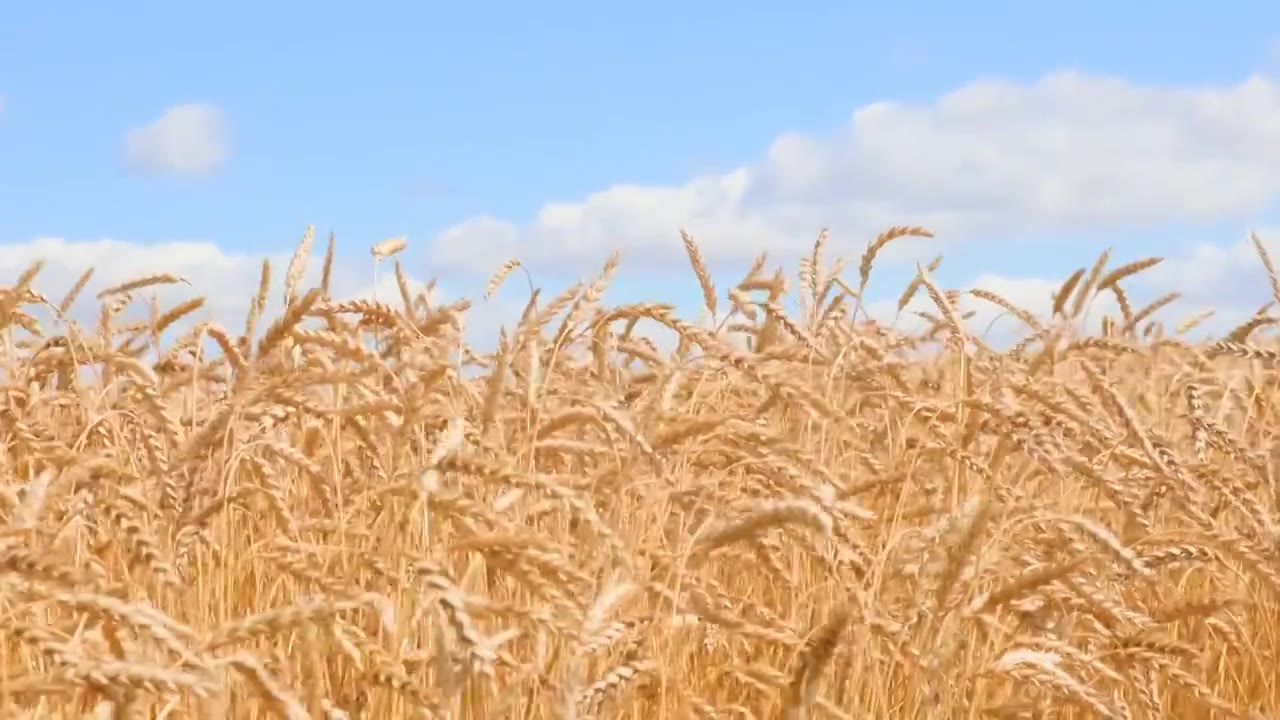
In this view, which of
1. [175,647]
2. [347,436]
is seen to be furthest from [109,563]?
[175,647]

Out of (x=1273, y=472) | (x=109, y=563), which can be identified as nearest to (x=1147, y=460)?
(x=1273, y=472)

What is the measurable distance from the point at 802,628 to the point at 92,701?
133 centimetres

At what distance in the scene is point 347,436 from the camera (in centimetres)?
394

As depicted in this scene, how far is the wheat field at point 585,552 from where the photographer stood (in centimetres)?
201

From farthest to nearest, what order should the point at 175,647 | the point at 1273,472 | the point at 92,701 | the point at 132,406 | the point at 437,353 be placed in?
1. the point at 132,406
2. the point at 1273,472
3. the point at 437,353
4. the point at 92,701
5. the point at 175,647

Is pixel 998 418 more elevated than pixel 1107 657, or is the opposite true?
pixel 998 418

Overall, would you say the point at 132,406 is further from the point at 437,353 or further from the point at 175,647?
the point at 175,647

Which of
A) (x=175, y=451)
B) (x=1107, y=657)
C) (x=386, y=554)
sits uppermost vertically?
(x=175, y=451)

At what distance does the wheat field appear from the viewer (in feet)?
6.61

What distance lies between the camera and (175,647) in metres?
1.61

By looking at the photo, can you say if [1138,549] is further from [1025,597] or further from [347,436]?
[347,436]

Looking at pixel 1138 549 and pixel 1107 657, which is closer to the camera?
pixel 1107 657

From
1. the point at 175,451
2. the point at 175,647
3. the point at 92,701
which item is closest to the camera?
the point at 175,647

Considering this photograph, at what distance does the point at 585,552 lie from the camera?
2.91 meters
